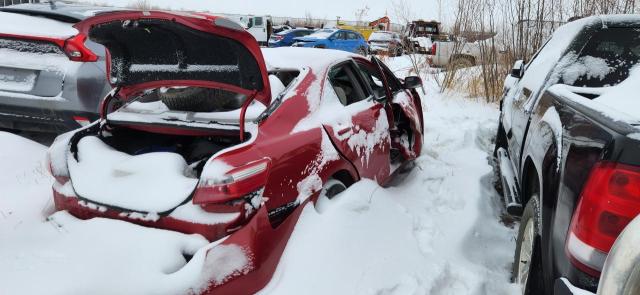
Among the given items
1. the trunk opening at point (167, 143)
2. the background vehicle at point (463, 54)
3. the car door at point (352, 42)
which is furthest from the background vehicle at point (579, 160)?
the car door at point (352, 42)

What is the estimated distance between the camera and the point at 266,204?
2395 millimetres

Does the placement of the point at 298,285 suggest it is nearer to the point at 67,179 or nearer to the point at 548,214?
the point at 548,214

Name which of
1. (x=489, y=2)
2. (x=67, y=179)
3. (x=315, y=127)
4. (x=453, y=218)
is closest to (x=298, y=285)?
(x=315, y=127)

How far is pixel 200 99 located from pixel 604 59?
2948mm

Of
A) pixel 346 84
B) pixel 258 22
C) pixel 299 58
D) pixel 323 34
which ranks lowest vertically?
pixel 323 34

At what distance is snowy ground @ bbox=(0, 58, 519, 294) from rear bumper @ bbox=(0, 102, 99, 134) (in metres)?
0.26

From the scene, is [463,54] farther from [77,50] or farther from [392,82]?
[77,50]

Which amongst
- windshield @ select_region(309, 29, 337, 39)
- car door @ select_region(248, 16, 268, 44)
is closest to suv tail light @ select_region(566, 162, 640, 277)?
windshield @ select_region(309, 29, 337, 39)

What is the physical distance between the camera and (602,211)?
1.49m

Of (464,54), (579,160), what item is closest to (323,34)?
(464,54)

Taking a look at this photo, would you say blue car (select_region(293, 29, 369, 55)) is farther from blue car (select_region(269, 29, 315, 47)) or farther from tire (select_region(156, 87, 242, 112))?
tire (select_region(156, 87, 242, 112))

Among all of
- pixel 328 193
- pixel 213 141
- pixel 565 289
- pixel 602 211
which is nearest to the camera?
pixel 602 211

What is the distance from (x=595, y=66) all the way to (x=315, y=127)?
2185 mm

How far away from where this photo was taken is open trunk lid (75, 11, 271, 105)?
2.41m
